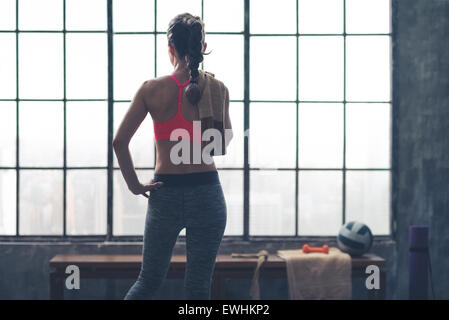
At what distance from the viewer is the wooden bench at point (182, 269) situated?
138 inches

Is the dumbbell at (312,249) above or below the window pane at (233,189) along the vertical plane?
below

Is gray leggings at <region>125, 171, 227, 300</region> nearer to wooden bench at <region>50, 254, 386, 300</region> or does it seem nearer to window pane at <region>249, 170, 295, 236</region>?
wooden bench at <region>50, 254, 386, 300</region>

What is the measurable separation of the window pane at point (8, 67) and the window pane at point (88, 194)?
683 mm

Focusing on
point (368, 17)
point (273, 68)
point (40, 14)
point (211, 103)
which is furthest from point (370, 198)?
point (40, 14)

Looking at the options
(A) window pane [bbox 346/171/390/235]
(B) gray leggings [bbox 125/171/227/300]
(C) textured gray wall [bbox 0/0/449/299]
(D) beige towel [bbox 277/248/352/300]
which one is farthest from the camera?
(A) window pane [bbox 346/171/390/235]

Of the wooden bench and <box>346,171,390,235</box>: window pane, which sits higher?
<box>346,171,390,235</box>: window pane

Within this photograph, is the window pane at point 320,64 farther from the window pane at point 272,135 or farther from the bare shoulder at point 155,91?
the bare shoulder at point 155,91

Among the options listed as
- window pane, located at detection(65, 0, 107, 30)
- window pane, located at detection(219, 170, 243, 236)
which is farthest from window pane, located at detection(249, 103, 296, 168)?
window pane, located at detection(65, 0, 107, 30)

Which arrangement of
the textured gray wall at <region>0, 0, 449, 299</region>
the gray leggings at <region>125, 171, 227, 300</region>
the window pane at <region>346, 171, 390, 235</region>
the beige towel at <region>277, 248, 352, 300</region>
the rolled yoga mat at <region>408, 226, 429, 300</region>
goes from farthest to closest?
the window pane at <region>346, 171, 390, 235</region> → the textured gray wall at <region>0, 0, 449, 299</region> → the rolled yoga mat at <region>408, 226, 429, 300</region> → the beige towel at <region>277, 248, 352, 300</region> → the gray leggings at <region>125, 171, 227, 300</region>

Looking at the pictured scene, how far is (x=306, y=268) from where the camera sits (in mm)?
3486

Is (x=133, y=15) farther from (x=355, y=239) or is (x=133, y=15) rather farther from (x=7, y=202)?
(x=355, y=239)

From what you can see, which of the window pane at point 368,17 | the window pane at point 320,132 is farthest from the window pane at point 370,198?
the window pane at point 368,17

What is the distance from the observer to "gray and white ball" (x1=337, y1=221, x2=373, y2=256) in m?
3.59

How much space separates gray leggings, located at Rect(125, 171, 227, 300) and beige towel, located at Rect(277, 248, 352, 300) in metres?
1.24
